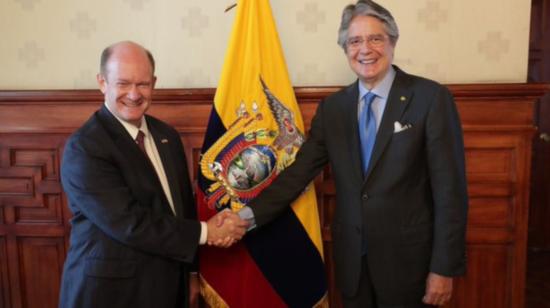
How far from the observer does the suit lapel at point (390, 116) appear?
1461mm

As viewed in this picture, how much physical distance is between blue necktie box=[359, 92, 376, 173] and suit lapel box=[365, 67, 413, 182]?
0.16 feet

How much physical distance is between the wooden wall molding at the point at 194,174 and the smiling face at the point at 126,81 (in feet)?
2.01

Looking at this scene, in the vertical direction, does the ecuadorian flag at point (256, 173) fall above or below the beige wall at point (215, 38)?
below

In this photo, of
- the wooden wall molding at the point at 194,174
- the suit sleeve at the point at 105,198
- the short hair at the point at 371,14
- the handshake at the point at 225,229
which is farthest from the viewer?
the wooden wall molding at the point at 194,174

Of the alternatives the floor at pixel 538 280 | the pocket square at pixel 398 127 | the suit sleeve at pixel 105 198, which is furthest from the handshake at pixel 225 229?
the floor at pixel 538 280

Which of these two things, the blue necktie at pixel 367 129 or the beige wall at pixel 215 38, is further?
the beige wall at pixel 215 38

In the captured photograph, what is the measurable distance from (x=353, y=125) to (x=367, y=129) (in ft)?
0.18

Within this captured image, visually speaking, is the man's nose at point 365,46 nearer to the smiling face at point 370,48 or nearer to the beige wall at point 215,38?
the smiling face at point 370,48

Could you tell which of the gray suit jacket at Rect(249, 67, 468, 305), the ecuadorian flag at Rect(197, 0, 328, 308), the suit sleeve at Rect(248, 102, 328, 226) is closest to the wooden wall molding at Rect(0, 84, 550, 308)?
the ecuadorian flag at Rect(197, 0, 328, 308)

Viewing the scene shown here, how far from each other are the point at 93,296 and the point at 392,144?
106 cm

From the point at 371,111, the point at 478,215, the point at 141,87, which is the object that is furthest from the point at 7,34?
the point at 478,215

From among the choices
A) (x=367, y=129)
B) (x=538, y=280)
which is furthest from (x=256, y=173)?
(x=538, y=280)

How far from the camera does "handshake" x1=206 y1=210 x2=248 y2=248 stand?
1666mm

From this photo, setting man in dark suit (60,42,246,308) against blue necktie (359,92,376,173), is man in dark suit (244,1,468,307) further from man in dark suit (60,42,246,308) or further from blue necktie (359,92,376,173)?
man in dark suit (60,42,246,308)
